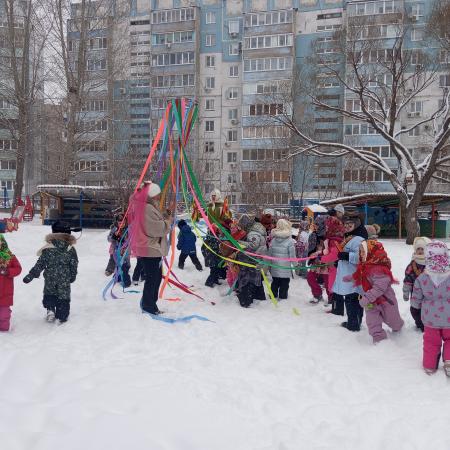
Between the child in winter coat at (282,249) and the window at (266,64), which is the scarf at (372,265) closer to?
the child in winter coat at (282,249)

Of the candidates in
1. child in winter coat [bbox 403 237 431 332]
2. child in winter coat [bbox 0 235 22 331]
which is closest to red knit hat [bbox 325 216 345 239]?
child in winter coat [bbox 403 237 431 332]

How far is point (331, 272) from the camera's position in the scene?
6539mm

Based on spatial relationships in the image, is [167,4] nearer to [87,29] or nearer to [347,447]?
[87,29]

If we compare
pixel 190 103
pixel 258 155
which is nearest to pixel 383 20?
pixel 258 155

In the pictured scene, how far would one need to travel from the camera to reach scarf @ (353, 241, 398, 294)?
487 centimetres

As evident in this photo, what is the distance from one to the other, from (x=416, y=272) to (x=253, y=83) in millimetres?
34826

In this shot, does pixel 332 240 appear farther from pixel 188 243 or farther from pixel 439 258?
pixel 188 243

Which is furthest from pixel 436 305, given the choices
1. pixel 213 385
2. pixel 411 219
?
pixel 411 219

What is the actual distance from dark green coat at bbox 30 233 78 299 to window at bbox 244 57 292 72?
35.3m

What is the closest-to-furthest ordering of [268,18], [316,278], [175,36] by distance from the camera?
[316,278] < [268,18] < [175,36]

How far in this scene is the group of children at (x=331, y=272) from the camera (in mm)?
4059

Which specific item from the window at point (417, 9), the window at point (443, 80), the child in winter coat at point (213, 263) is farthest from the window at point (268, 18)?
the child in winter coat at point (213, 263)

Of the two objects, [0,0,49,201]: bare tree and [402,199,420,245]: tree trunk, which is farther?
[0,0,49,201]: bare tree

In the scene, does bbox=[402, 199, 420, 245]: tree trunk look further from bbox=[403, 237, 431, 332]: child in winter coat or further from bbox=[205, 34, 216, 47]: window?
bbox=[205, 34, 216, 47]: window
